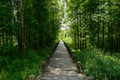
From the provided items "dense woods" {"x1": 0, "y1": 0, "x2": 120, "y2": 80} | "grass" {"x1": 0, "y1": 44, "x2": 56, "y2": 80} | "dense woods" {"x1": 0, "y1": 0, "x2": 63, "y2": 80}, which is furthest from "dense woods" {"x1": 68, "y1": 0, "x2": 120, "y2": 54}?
"grass" {"x1": 0, "y1": 44, "x2": 56, "y2": 80}

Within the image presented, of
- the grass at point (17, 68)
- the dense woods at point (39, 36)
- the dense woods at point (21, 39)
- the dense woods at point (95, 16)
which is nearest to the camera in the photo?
the grass at point (17, 68)

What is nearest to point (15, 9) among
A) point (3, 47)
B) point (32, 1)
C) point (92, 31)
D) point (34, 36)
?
point (32, 1)

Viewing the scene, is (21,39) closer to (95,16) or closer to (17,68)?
(17,68)

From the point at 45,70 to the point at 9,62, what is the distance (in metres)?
2.46

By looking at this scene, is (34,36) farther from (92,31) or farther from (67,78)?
(67,78)

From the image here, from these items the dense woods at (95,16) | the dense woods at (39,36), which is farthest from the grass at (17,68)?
the dense woods at (95,16)

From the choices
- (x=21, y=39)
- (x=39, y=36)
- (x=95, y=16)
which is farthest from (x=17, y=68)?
(x=95, y=16)

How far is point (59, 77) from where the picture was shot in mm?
11922

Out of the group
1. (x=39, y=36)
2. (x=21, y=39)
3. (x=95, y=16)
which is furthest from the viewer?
(x=39, y=36)

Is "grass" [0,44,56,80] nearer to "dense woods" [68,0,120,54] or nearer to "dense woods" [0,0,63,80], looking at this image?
"dense woods" [0,0,63,80]

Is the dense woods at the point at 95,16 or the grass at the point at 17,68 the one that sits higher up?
the dense woods at the point at 95,16

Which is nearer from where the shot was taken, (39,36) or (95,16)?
(95,16)

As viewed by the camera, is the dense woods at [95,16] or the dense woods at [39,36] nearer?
the dense woods at [39,36]

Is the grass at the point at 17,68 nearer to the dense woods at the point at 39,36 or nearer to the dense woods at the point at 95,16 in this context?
Result: the dense woods at the point at 39,36
